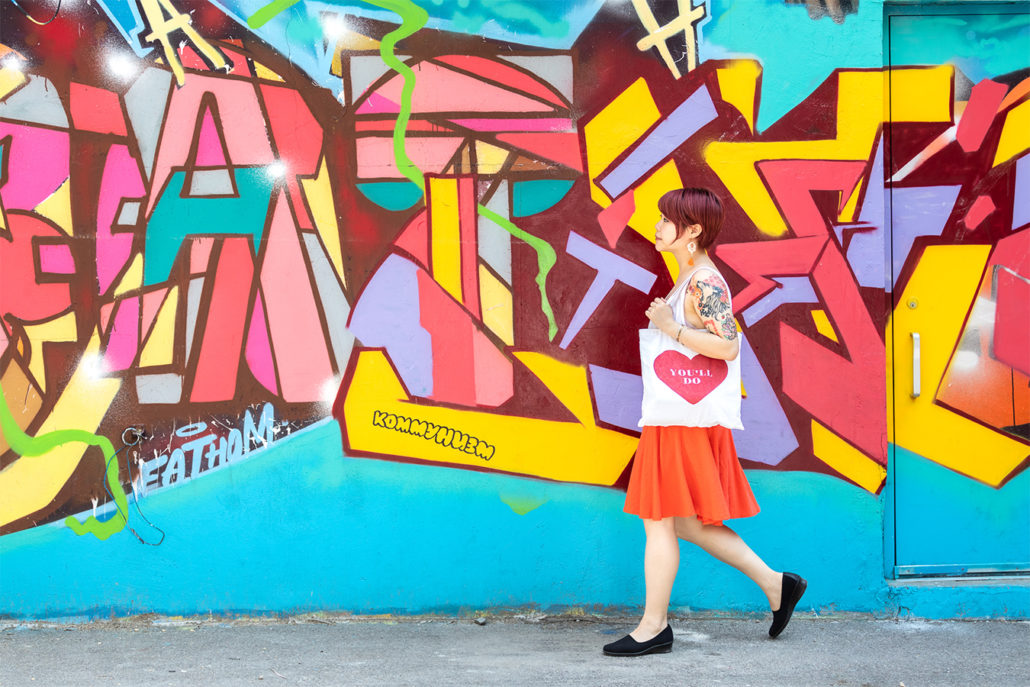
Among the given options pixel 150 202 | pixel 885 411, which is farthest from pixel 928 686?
pixel 150 202

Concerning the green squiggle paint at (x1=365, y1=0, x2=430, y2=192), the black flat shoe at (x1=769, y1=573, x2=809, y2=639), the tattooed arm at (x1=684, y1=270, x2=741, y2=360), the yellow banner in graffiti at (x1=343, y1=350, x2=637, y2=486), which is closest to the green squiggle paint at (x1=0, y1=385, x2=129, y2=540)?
the yellow banner in graffiti at (x1=343, y1=350, x2=637, y2=486)

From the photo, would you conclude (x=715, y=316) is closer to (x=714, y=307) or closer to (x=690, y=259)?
(x=714, y=307)

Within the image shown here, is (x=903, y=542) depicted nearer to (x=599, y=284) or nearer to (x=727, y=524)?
(x=727, y=524)

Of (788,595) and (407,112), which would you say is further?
(407,112)

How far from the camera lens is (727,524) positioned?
13.5 feet

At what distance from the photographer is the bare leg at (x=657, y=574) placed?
3.70m

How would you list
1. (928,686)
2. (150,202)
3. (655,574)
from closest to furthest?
1. (928,686)
2. (655,574)
3. (150,202)

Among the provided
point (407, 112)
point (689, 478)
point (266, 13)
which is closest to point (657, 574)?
point (689, 478)

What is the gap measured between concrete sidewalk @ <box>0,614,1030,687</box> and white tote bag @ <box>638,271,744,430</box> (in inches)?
35.9

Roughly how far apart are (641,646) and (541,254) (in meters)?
1.64

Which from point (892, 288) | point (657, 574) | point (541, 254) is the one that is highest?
point (541, 254)

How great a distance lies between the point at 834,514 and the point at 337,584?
2148mm

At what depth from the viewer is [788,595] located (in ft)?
12.4

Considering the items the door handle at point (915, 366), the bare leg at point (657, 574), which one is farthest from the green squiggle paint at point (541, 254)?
the door handle at point (915, 366)
